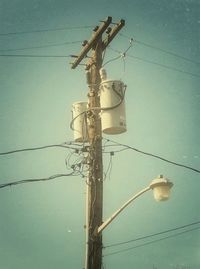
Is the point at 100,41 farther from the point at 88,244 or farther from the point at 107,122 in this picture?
the point at 88,244

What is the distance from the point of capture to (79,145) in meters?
9.69

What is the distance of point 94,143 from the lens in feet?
29.2

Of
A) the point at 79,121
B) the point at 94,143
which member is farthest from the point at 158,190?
the point at 79,121

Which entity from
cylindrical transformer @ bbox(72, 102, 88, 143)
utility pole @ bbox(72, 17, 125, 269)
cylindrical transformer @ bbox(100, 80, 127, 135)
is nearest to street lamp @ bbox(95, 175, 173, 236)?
utility pole @ bbox(72, 17, 125, 269)

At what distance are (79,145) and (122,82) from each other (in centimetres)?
176

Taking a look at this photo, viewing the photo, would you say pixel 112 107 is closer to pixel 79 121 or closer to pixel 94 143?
pixel 94 143

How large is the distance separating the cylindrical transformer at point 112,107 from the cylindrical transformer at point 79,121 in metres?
0.74

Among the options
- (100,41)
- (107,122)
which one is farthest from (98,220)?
(100,41)

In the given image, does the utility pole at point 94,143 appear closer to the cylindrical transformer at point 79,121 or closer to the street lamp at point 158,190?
the cylindrical transformer at point 79,121

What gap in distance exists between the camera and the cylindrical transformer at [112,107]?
8602 mm

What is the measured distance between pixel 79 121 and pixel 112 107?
1.19m

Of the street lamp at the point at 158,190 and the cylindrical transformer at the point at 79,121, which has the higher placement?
the cylindrical transformer at the point at 79,121

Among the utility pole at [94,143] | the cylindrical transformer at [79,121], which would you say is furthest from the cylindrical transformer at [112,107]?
the cylindrical transformer at [79,121]

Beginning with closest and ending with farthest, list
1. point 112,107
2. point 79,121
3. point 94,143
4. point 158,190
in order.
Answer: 1. point 158,190
2. point 112,107
3. point 94,143
4. point 79,121
